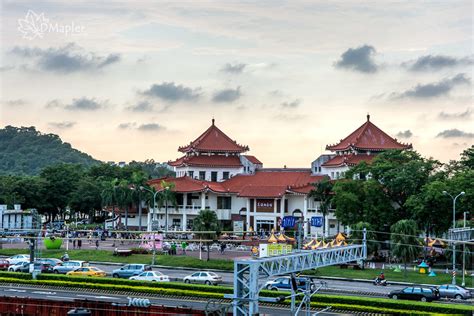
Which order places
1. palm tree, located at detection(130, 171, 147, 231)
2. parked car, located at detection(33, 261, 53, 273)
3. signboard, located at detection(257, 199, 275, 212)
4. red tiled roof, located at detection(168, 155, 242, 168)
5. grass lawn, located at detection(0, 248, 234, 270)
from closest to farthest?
parked car, located at detection(33, 261, 53, 273)
grass lawn, located at detection(0, 248, 234, 270)
palm tree, located at detection(130, 171, 147, 231)
signboard, located at detection(257, 199, 275, 212)
red tiled roof, located at detection(168, 155, 242, 168)

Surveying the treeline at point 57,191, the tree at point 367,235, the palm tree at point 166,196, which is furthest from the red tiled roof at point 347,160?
the treeline at point 57,191

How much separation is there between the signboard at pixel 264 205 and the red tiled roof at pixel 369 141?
10100 millimetres

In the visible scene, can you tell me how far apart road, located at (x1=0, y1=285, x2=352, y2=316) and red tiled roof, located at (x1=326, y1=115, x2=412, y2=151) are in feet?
148

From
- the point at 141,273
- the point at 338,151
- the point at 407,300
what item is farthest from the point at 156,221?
the point at 407,300

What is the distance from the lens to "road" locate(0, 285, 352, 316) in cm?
4584

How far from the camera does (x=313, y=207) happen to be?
8819 cm

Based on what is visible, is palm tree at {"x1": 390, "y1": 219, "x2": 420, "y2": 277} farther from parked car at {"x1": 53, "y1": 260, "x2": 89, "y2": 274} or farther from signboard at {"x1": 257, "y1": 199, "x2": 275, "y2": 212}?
signboard at {"x1": 257, "y1": 199, "x2": 275, "y2": 212}

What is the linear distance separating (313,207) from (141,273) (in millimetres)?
35059

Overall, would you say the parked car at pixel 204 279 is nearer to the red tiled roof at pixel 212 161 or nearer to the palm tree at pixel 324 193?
the palm tree at pixel 324 193

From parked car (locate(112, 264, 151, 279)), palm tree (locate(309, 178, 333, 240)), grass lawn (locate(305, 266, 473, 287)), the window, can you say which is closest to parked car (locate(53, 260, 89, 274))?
parked car (locate(112, 264, 151, 279))

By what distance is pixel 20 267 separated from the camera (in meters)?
62.5

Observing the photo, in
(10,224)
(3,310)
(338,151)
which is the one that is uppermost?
(338,151)

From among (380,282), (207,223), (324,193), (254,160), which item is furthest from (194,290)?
(254,160)

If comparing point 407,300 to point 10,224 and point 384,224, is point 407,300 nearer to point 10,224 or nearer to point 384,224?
point 384,224
